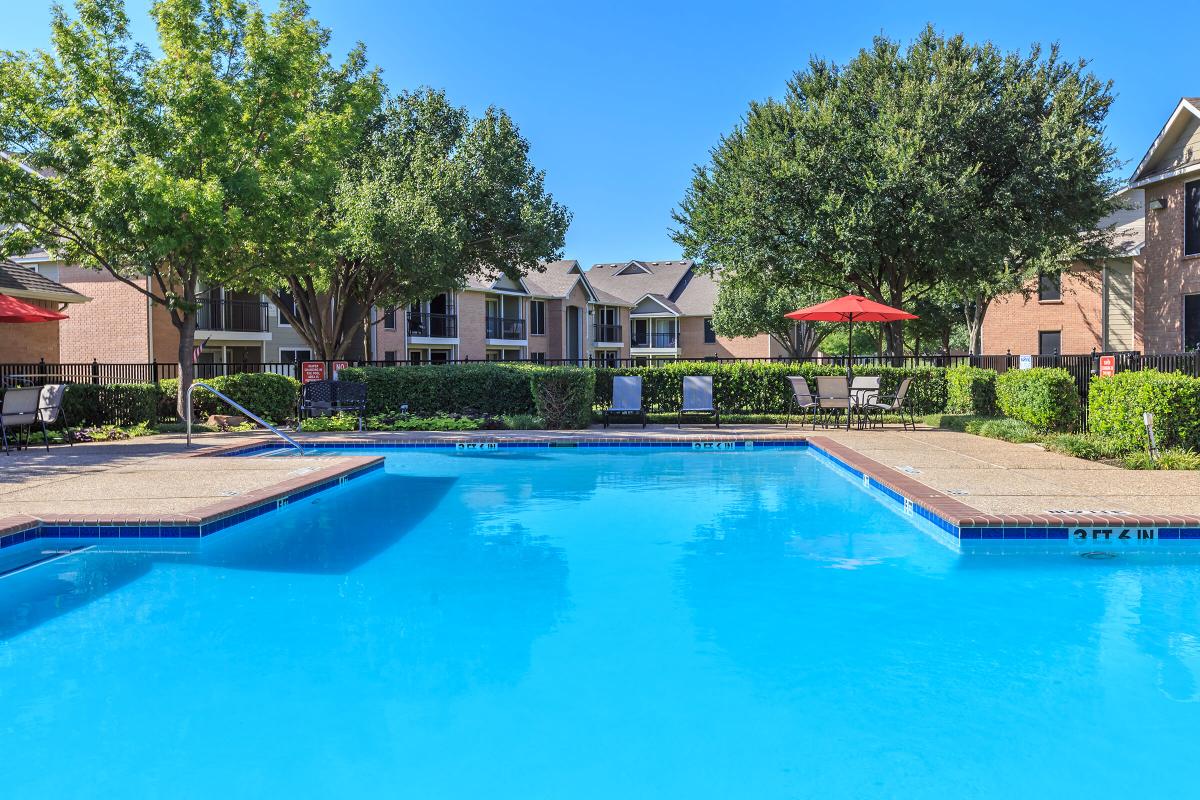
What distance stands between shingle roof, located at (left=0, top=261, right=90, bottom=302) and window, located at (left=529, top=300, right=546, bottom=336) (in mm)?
23775

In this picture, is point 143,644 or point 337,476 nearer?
point 143,644

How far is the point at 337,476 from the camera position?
32.9ft

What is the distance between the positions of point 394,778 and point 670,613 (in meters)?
2.43

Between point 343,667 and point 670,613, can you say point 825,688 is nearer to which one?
point 670,613

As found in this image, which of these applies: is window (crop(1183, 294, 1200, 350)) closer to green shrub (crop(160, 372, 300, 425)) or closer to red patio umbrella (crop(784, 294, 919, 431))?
red patio umbrella (crop(784, 294, 919, 431))

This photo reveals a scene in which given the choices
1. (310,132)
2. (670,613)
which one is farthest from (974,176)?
(670,613)

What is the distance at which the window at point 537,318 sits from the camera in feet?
141

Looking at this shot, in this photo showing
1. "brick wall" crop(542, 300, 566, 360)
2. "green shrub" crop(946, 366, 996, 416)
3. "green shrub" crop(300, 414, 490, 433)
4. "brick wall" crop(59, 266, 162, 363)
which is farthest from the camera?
"brick wall" crop(542, 300, 566, 360)

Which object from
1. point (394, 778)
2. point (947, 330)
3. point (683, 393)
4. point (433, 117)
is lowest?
point (394, 778)

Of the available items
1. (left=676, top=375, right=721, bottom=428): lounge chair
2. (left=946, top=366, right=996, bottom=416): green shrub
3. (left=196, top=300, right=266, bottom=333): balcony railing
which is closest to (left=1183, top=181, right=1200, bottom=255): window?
(left=946, top=366, right=996, bottom=416): green shrub

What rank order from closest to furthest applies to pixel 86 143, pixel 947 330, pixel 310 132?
1. pixel 86 143
2. pixel 310 132
3. pixel 947 330

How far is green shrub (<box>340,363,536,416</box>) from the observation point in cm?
1642

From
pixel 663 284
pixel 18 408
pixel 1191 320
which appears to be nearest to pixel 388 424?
pixel 18 408

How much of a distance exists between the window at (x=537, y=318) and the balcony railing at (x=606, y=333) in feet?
18.4
